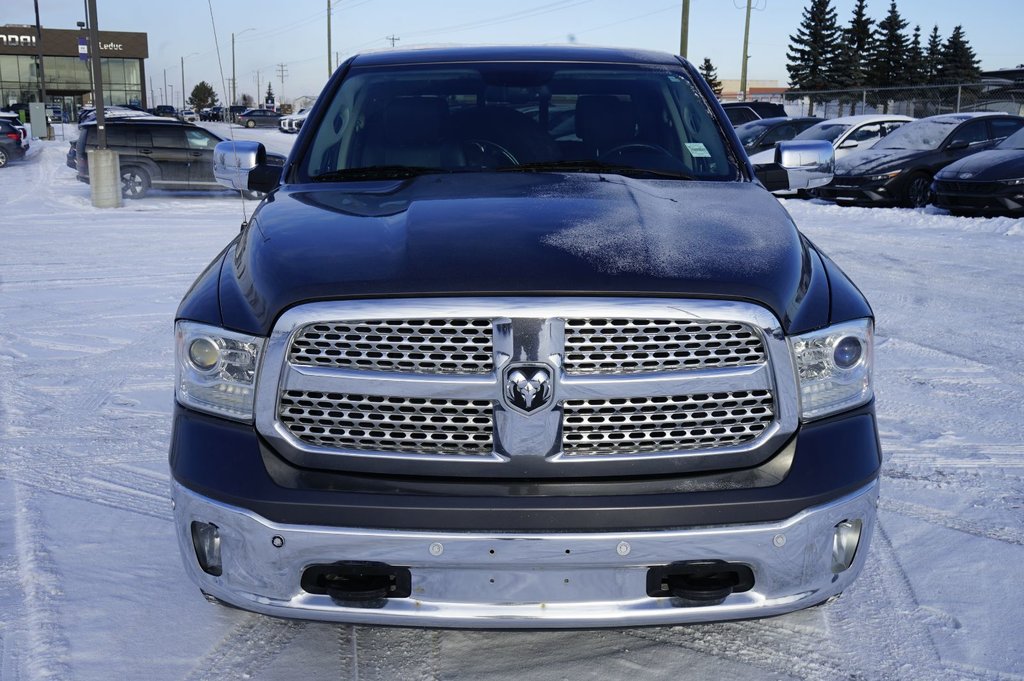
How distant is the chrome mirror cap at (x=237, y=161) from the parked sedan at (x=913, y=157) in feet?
41.7

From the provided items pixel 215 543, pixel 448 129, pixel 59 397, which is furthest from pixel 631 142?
pixel 59 397

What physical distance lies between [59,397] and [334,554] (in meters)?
3.82

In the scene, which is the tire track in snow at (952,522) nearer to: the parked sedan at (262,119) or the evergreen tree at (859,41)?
the parked sedan at (262,119)

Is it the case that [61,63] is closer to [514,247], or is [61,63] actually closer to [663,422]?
[514,247]

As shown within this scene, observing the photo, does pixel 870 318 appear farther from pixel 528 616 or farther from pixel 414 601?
pixel 414 601

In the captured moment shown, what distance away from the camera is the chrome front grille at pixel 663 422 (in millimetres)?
2361

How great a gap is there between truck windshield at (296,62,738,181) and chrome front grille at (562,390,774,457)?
1.39m

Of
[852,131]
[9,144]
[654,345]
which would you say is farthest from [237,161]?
[9,144]

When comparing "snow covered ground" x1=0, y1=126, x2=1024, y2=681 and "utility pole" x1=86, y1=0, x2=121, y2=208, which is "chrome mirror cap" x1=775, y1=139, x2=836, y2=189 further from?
"utility pole" x1=86, y1=0, x2=121, y2=208

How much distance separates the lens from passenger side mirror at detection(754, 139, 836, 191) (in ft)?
13.7

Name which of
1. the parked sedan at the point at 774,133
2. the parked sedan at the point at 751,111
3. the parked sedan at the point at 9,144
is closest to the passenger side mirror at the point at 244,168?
the parked sedan at the point at 774,133

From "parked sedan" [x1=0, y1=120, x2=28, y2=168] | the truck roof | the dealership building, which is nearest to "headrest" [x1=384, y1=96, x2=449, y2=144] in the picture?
the truck roof

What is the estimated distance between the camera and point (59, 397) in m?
5.47

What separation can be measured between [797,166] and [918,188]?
12.0 m
